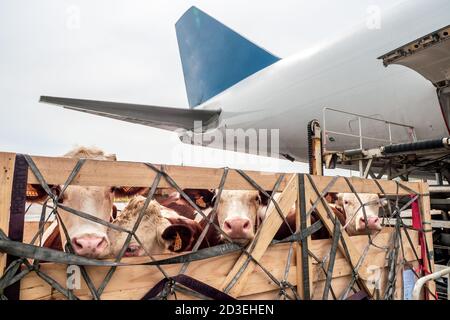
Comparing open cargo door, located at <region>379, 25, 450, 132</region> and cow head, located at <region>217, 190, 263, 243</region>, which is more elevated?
open cargo door, located at <region>379, 25, 450, 132</region>

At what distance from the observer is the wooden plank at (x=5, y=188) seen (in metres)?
1.68

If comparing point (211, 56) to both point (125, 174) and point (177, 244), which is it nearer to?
point (177, 244)

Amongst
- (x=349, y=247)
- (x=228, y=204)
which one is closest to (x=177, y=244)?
(x=228, y=204)

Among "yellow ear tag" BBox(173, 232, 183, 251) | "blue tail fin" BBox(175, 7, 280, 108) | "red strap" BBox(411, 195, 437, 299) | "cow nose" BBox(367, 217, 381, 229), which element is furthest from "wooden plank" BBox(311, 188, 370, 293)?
"blue tail fin" BBox(175, 7, 280, 108)

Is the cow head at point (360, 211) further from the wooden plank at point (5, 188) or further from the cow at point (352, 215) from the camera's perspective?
the wooden plank at point (5, 188)

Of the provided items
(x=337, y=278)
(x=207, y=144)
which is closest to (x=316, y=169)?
(x=337, y=278)

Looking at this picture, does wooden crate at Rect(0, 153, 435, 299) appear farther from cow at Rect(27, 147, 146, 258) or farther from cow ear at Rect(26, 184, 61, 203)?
cow ear at Rect(26, 184, 61, 203)

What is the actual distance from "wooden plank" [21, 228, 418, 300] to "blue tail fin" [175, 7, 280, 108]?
14.7 metres

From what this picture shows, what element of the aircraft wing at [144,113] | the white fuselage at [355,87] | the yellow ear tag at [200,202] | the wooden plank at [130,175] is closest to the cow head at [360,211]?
the wooden plank at [130,175]

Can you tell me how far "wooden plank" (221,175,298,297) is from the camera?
7.91ft

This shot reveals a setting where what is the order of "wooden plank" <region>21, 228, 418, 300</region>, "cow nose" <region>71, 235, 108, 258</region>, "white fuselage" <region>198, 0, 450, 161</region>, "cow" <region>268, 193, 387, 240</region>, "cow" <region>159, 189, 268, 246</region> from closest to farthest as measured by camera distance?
"wooden plank" <region>21, 228, 418, 300</region>, "cow nose" <region>71, 235, 108, 258</region>, "cow" <region>159, 189, 268, 246</region>, "cow" <region>268, 193, 387, 240</region>, "white fuselage" <region>198, 0, 450, 161</region>

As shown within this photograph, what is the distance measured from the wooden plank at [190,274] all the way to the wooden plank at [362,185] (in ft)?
1.80
